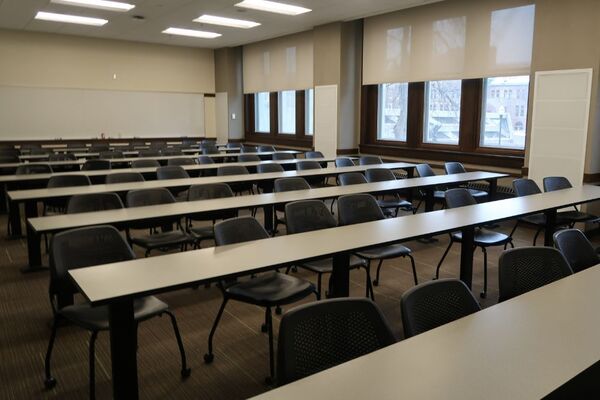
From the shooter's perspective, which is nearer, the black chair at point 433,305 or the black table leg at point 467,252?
the black chair at point 433,305

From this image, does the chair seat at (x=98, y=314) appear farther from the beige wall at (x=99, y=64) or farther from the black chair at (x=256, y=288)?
the beige wall at (x=99, y=64)

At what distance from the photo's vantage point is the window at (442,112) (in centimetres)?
824

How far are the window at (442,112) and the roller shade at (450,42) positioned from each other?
314mm

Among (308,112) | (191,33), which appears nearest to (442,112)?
(308,112)

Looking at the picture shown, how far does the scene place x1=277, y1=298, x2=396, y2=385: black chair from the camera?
1707 mm

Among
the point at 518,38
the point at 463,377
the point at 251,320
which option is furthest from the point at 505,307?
the point at 518,38

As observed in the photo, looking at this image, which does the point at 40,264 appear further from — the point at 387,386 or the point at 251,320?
the point at 387,386

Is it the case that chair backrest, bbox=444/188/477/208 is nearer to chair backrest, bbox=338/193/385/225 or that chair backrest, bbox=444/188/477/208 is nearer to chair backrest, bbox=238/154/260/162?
chair backrest, bbox=338/193/385/225

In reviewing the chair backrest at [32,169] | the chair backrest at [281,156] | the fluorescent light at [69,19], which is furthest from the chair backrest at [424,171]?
the fluorescent light at [69,19]

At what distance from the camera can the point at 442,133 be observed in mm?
8516

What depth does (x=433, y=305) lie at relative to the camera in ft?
6.57

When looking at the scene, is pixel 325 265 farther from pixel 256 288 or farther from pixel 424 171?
pixel 424 171

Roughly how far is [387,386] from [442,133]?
7.61 m

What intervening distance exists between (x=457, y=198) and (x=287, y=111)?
27.3 feet
